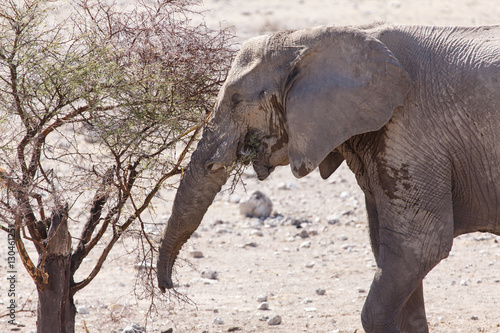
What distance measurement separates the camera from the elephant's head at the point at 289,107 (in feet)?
14.0

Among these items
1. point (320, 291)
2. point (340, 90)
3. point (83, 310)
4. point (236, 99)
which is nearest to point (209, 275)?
point (320, 291)

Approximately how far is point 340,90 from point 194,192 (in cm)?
110

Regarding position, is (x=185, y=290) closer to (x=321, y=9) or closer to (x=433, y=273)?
(x=433, y=273)

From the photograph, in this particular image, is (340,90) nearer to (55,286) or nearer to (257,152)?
(257,152)

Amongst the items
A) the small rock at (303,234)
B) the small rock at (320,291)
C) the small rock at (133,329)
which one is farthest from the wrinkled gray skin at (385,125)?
the small rock at (303,234)

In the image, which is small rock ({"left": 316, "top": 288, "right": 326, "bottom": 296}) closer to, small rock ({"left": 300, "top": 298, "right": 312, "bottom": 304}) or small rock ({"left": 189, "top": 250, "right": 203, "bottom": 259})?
small rock ({"left": 300, "top": 298, "right": 312, "bottom": 304})

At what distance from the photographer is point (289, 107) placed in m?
4.37

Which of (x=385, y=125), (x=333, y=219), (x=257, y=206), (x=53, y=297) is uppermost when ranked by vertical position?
(x=257, y=206)

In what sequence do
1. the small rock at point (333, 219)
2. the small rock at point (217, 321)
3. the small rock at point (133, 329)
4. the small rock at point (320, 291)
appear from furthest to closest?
the small rock at point (333, 219) → the small rock at point (320, 291) → the small rock at point (217, 321) → the small rock at point (133, 329)

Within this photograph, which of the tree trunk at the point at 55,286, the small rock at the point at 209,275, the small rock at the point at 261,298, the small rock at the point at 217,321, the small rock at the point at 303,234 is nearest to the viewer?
the tree trunk at the point at 55,286

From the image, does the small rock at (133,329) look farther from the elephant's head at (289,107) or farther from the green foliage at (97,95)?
the elephant's head at (289,107)

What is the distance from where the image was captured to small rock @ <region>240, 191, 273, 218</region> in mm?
10242

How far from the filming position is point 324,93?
4297 mm

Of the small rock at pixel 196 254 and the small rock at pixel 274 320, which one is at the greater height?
the small rock at pixel 196 254
